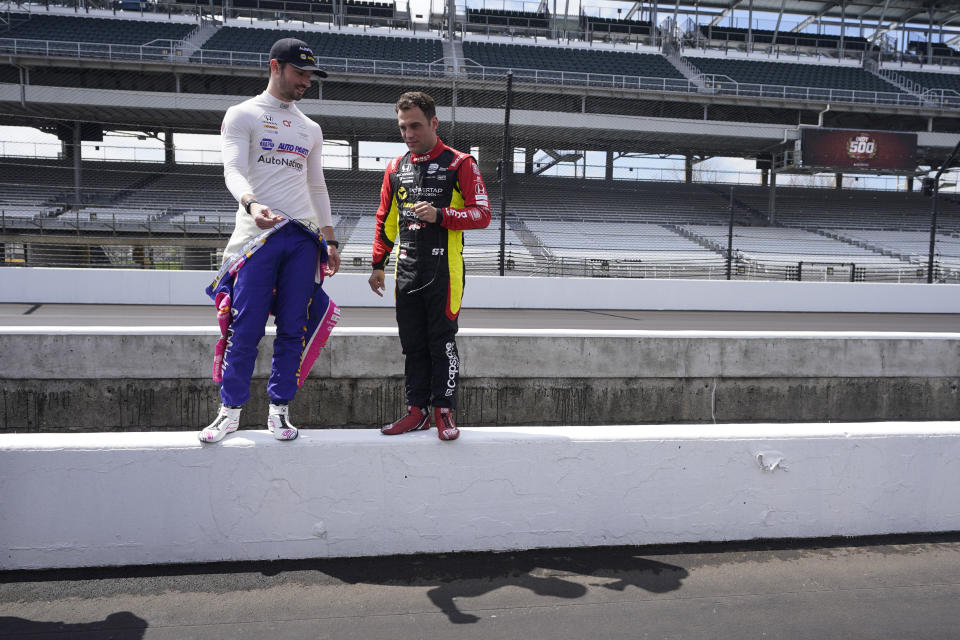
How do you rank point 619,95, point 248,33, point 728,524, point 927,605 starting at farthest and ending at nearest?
point 248,33, point 619,95, point 728,524, point 927,605

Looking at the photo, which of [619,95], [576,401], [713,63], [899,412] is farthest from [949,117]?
[576,401]

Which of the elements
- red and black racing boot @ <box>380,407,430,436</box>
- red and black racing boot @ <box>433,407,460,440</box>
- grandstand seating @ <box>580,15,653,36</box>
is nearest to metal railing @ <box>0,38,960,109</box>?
grandstand seating @ <box>580,15,653,36</box>

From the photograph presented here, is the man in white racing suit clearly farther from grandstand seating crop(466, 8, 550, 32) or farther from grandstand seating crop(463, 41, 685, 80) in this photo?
grandstand seating crop(466, 8, 550, 32)

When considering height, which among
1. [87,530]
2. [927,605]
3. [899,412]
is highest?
[87,530]

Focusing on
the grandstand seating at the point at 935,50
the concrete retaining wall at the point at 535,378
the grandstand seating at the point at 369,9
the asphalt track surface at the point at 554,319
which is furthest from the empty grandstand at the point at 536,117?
the concrete retaining wall at the point at 535,378

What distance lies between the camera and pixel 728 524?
9.54ft

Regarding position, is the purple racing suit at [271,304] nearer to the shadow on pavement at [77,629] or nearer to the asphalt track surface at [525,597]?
the asphalt track surface at [525,597]

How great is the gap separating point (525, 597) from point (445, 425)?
76cm

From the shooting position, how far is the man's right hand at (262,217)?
8.75 ft

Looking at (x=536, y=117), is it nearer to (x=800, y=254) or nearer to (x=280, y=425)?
(x=800, y=254)

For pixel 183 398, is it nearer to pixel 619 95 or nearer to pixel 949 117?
pixel 619 95

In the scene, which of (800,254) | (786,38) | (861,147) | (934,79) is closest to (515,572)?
(800,254)

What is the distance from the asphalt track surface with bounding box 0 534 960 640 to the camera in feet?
7.26

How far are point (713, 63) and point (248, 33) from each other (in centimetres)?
2057
